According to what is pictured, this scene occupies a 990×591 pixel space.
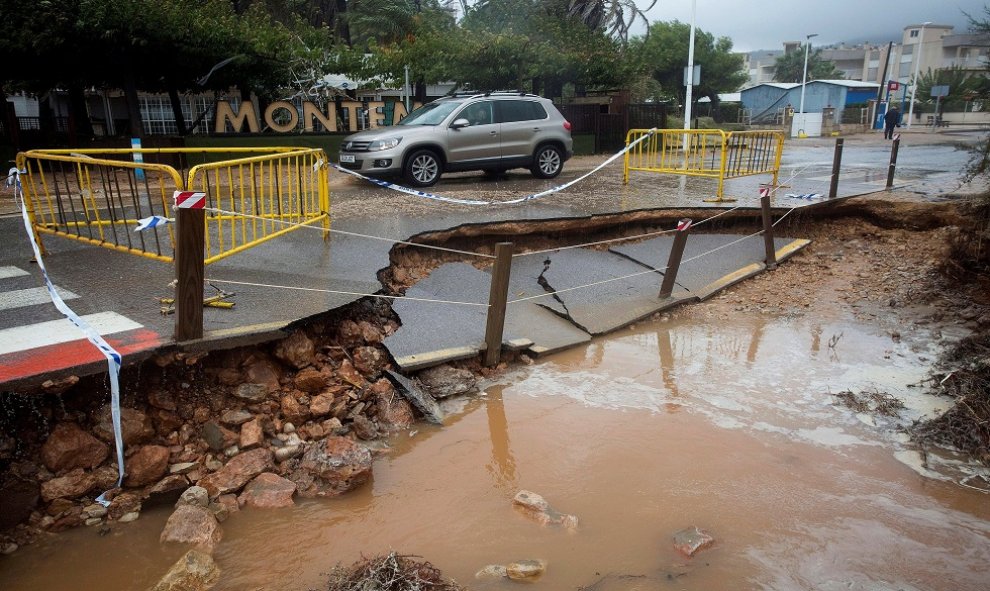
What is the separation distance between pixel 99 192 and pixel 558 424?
442 inches

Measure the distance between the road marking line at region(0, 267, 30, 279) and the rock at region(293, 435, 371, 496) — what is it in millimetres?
3851

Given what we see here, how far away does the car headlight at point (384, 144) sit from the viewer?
39.1 ft

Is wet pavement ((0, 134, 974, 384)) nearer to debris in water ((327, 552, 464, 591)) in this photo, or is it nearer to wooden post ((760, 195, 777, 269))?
wooden post ((760, 195, 777, 269))

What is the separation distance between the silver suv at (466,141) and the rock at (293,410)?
7483mm

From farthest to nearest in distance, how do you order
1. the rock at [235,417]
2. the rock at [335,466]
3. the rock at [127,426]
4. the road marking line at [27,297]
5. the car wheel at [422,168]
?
1. the car wheel at [422,168]
2. the road marking line at [27,297]
3. the rock at [235,417]
4. the rock at [335,466]
5. the rock at [127,426]

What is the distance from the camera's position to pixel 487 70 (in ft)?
69.9

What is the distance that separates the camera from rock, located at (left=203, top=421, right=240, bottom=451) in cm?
464

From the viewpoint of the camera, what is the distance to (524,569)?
374cm

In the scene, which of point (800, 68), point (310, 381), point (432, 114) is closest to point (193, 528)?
point (310, 381)

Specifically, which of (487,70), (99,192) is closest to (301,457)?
(99,192)

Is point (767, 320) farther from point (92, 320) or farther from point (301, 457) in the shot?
point (92, 320)

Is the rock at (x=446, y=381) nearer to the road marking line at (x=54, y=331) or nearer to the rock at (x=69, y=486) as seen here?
the road marking line at (x=54, y=331)

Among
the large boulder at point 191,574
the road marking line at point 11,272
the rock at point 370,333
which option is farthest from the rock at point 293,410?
the road marking line at point 11,272

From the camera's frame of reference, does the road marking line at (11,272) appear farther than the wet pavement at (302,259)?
Yes
